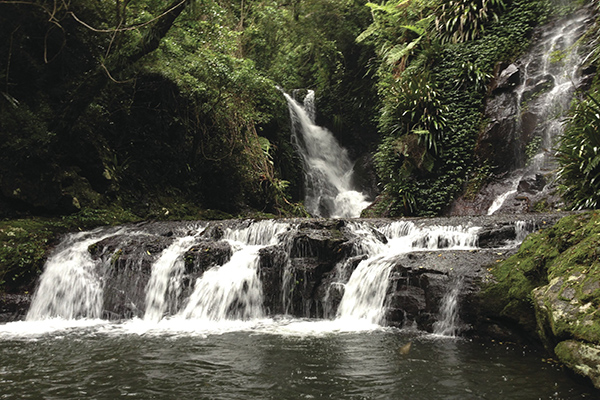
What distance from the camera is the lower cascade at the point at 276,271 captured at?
581 cm

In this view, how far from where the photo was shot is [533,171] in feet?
34.9

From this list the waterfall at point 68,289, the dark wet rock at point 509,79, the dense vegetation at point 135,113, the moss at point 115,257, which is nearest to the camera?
the waterfall at point 68,289

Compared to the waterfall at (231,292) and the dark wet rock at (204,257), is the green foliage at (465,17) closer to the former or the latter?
the waterfall at (231,292)

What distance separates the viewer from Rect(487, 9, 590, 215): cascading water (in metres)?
10.3

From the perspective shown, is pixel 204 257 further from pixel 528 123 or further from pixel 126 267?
pixel 528 123

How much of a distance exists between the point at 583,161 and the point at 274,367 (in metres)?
6.96

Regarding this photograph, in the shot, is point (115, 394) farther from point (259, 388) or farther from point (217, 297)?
point (217, 297)

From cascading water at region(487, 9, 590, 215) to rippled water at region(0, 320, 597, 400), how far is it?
23.2 feet

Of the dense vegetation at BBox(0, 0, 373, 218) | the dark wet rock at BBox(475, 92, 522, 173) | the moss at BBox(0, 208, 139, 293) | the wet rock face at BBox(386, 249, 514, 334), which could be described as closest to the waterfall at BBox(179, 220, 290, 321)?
the wet rock face at BBox(386, 249, 514, 334)

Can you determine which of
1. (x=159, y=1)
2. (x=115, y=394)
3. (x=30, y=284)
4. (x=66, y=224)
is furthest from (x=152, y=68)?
(x=115, y=394)

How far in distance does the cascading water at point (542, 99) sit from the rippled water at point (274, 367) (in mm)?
7067

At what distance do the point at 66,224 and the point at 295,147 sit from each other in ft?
34.2

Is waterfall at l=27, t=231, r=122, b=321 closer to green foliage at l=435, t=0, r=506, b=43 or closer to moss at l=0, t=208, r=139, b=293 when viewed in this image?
moss at l=0, t=208, r=139, b=293

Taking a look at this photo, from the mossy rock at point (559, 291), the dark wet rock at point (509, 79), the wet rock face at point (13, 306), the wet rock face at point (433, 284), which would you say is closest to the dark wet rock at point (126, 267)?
the wet rock face at point (13, 306)
